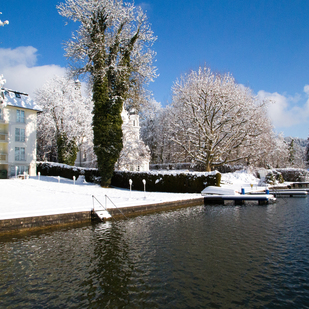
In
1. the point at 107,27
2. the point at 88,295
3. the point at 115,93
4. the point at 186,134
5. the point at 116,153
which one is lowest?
the point at 88,295

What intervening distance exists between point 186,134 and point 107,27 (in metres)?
12.6

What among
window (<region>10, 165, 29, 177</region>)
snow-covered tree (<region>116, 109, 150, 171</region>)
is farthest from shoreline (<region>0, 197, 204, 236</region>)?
window (<region>10, 165, 29, 177</region>)

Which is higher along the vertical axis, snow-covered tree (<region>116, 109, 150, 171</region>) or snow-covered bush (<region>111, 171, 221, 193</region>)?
snow-covered tree (<region>116, 109, 150, 171</region>)

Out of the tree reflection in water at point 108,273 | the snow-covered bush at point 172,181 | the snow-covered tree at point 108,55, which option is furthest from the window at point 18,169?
the tree reflection in water at point 108,273

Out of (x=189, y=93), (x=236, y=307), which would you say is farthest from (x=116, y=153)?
(x=236, y=307)

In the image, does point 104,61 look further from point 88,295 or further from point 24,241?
point 88,295

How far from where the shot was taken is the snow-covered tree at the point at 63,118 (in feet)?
111

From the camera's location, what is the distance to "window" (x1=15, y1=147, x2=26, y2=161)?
2848 cm

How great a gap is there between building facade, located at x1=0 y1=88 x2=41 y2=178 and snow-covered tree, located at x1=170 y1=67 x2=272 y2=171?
55.7 feet

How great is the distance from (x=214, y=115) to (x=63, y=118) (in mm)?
20506

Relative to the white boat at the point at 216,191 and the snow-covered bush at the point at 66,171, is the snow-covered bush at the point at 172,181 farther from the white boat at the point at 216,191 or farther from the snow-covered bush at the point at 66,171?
the snow-covered bush at the point at 66,171

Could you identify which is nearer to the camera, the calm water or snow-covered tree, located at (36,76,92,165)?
the calm water

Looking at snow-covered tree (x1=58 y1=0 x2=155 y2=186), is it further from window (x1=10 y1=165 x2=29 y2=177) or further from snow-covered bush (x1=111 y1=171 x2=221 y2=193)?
window (x1=10 y1=165 x2=29 y2=177)

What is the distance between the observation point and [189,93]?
25078mm
